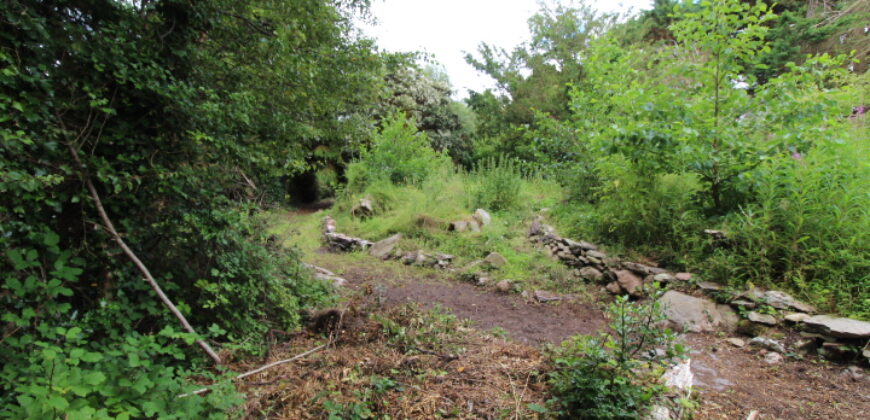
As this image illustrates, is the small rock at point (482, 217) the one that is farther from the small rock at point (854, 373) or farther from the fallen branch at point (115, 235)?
the fallen branch at point (115, 235)

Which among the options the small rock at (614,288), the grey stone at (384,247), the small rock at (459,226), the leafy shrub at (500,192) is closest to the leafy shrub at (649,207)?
the small rock at (614,288)

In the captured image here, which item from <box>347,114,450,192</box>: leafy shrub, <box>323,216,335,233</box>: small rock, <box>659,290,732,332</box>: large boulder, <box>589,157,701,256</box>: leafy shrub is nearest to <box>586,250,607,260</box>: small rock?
<box>589,157,701,256</box>: leafy shrub

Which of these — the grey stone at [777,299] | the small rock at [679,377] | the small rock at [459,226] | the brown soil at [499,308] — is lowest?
the brown soil at [499,308]

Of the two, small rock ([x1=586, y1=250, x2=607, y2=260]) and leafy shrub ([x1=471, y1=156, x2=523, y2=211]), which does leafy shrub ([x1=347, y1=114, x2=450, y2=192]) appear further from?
small rock ([x1=586, y1=250, x2=607, y2=260])

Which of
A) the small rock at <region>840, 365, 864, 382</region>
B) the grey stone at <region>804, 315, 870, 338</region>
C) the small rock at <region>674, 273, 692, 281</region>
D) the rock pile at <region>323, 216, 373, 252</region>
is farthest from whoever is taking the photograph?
the rock pile at <region>323, 216, 373, 252</region>

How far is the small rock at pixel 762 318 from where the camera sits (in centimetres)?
307

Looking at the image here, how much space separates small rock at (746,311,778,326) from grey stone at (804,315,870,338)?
20 cm

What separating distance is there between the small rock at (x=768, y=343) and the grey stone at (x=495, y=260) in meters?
2.73

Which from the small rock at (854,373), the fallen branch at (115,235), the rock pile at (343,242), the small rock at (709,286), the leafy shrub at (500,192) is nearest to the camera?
the fallen branch at (115,235)

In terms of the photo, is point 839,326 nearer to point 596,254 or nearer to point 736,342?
point 736,342

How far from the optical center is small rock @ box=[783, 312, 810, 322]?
2.96 meters

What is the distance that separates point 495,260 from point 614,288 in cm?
157

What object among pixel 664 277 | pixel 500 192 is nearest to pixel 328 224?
pixel 500 192

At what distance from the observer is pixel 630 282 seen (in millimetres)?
4129
